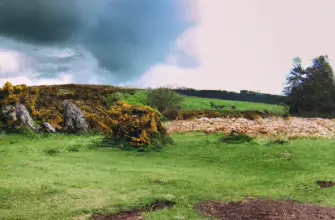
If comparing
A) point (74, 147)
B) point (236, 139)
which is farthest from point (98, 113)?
point (236, 139)

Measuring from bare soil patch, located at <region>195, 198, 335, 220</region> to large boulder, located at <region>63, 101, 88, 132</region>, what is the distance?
1448cm

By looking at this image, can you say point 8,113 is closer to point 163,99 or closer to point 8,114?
point 8,114

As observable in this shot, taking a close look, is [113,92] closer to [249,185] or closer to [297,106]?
[297,106]

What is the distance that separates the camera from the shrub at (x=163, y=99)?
34.5m

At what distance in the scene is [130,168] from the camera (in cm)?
1215

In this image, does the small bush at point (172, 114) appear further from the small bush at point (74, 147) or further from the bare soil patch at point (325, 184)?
the bare soil patch at point (325, 184)

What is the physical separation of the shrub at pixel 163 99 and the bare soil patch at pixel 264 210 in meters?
25.6

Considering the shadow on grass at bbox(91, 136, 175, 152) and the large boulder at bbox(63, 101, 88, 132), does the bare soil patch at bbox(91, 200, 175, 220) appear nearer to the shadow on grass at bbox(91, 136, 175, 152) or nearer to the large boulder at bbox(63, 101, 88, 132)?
the shadow on grass at bbox(91, 136, 175, 152)

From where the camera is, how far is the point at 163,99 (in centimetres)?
3462

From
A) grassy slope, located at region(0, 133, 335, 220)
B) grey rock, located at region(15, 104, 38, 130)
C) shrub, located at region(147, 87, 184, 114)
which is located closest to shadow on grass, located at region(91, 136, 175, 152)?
grassy slope, located at region(0, 133, 335, 220)

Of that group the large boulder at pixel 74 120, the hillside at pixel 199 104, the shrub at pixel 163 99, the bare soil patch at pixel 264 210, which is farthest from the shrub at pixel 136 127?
the hillside at pixel 199 104

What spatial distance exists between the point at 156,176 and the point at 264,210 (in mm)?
3787

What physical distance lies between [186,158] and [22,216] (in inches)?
312

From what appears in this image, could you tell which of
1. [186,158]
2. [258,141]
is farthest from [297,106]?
[186,158]
